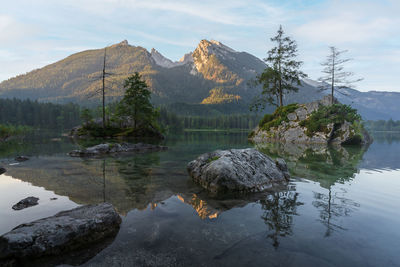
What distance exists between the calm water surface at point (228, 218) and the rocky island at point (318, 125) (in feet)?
85.2

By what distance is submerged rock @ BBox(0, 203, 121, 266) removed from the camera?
3.64 m

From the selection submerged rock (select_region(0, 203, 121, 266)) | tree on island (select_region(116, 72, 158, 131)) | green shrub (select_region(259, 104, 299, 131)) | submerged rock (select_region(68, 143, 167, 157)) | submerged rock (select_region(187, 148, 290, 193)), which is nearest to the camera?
submerged rock (select_region(0, 203, 121, 266))

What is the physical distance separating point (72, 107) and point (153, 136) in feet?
421

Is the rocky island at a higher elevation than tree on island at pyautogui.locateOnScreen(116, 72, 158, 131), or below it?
below

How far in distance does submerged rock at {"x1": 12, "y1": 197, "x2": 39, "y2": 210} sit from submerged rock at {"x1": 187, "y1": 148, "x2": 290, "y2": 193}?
5735 mm

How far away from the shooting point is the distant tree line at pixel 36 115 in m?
117

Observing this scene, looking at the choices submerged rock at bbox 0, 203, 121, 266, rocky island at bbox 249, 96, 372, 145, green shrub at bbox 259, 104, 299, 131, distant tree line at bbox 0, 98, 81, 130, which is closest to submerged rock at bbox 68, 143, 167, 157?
submerged rock at bbox 0, 203, 121, 266

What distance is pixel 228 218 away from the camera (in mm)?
5715

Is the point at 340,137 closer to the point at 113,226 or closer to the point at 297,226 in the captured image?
the point at 297,226

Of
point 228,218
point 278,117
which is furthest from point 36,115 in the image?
point 228,218

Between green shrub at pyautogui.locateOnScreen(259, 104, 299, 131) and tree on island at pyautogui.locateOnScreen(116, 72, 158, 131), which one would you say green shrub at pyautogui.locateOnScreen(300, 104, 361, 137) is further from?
tree on island at pyautogui.locateOnScreen(116, 72, 158, 131)

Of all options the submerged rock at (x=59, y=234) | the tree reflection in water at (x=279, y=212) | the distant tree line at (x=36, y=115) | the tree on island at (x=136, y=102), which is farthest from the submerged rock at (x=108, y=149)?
the distant tree line at (x=36, y=115)

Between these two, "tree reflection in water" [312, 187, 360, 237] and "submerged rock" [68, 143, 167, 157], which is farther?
"submerged rock" [68, 143, 167, 157]

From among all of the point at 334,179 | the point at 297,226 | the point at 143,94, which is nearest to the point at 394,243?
the point at 297,226
